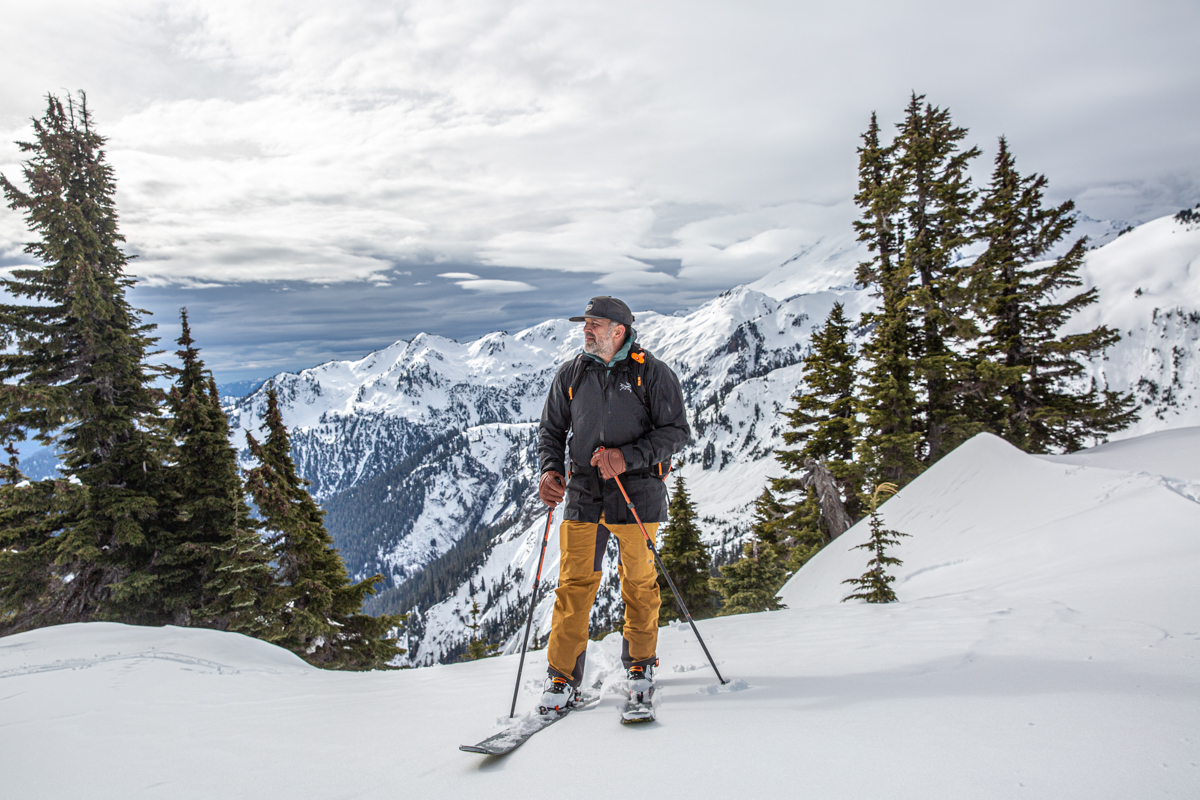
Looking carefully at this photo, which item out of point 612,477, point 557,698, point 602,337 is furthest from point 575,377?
point 557,698

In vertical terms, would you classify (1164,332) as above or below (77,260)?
above

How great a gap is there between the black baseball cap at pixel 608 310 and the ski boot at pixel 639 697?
8.85 ft

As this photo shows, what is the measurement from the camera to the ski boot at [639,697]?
11.0 feet

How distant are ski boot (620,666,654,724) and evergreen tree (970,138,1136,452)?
19216mm

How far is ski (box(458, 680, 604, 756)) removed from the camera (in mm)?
2967

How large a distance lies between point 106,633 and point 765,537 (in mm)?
20845

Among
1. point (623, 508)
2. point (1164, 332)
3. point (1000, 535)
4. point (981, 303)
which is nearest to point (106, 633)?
point (623, 508)

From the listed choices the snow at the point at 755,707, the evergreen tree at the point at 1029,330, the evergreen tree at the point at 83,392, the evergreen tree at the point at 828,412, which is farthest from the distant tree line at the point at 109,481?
the evergreen tree at the point at 1029,330

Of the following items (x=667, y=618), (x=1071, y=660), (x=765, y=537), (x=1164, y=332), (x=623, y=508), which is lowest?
(x=667, y=618)

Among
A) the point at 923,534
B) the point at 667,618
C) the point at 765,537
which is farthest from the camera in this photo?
the point at 765,537

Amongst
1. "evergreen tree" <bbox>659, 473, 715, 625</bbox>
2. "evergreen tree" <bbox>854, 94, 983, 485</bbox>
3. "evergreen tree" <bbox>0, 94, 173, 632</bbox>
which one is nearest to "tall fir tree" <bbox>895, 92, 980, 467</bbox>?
"evergreen tree" <bbox>854, 94, 983, 485</bbox>

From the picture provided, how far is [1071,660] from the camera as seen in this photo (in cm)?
370

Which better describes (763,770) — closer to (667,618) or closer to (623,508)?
(623,508)

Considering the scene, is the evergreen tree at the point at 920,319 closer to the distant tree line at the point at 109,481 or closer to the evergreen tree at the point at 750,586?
the evergreen tree at the point at 750,586
